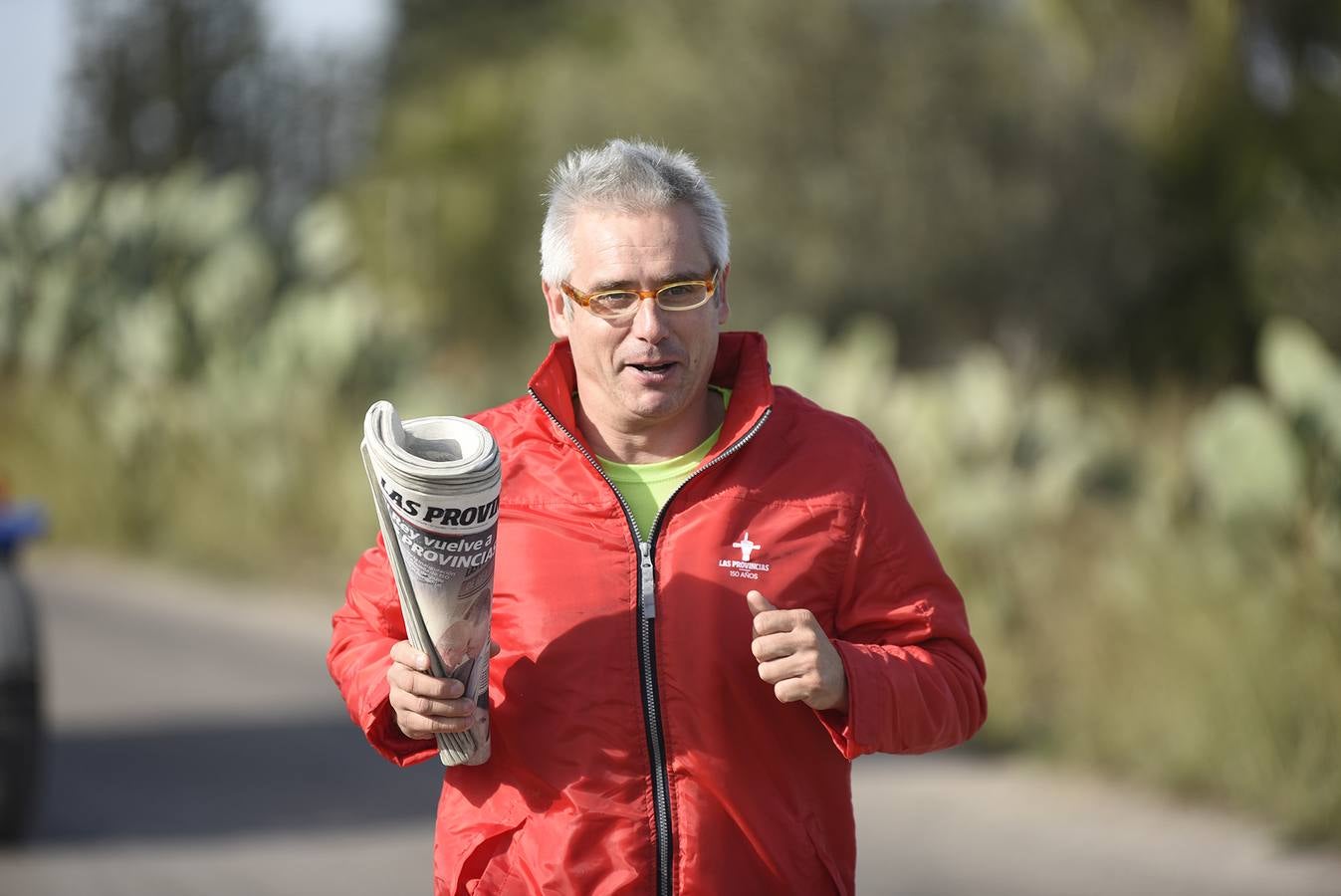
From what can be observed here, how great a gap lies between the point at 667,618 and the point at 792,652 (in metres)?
0.22

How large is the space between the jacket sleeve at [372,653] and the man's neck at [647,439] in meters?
0.35

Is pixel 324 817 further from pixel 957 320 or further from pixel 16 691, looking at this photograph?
pixel 957 320

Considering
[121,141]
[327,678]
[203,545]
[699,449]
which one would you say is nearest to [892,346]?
[203,545]

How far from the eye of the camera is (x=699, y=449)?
261cm

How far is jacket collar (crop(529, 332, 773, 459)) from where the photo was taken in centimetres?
253

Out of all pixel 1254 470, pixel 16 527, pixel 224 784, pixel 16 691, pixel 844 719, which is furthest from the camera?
pixel 224 784

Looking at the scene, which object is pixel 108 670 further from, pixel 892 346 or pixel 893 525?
pixel 892 346

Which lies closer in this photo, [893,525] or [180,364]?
[893,525]

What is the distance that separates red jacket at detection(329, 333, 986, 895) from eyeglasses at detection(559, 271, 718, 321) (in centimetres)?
16

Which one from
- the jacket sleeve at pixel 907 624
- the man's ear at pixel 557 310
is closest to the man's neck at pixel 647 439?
the man's ear at pixel 557 310

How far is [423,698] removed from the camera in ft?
7.48

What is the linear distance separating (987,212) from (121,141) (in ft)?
68.3

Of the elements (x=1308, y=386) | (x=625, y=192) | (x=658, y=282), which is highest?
(x=1308, y=386)

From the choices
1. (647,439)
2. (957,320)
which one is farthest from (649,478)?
(957,320)
